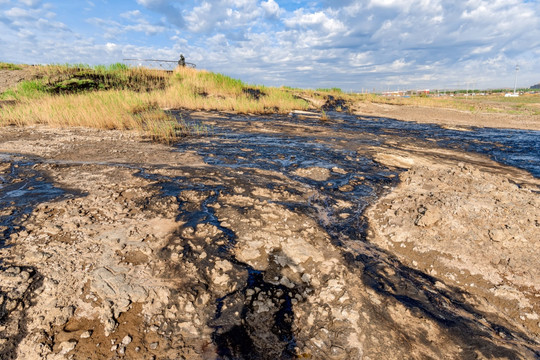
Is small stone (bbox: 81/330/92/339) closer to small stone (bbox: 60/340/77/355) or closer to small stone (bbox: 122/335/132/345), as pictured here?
small stone (bbox: 60/340/77/355)

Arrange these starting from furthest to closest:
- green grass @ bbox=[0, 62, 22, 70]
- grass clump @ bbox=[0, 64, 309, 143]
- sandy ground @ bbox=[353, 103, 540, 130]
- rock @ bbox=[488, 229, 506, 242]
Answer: green grass @ bbox=[0, 62, 22, 70]
sandy ground @ bbox=[353, 103, 540, 130]
grass clump @ bbox=[0, 64, 309, 143]
rock @ bbox=[488, 229, 506, 242]

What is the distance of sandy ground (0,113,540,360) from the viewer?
1375 mm

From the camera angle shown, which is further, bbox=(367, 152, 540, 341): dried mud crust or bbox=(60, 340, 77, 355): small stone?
bbox=(367, 152, 540, 341): dried mud crust

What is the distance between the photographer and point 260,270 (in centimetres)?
188

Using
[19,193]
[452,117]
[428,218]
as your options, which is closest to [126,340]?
[428,218]

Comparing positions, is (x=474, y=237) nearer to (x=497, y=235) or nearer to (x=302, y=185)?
(x=497, y=235)

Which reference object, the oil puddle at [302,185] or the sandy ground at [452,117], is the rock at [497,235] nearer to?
the oil puddle at [302,185]

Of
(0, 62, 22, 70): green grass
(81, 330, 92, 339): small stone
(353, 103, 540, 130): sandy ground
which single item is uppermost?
(0, 62, 22, 70): green grass

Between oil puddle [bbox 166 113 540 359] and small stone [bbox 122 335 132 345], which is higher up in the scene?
oil puddle [bbox 166 113 540 359]

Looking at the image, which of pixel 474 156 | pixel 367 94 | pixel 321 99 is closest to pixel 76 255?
pixel 474 156

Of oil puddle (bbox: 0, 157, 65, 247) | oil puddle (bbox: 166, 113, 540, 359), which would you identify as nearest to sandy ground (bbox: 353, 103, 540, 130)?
oil puddle (bbox: 166, 113, 540, 359)

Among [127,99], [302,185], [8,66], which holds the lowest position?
[302,185]

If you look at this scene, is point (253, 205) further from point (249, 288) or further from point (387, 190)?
point (387, 190)

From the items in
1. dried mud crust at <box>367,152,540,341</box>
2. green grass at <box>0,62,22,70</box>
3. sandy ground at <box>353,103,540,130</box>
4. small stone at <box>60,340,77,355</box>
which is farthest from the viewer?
green grass at <box>0,62,22,70</box>
